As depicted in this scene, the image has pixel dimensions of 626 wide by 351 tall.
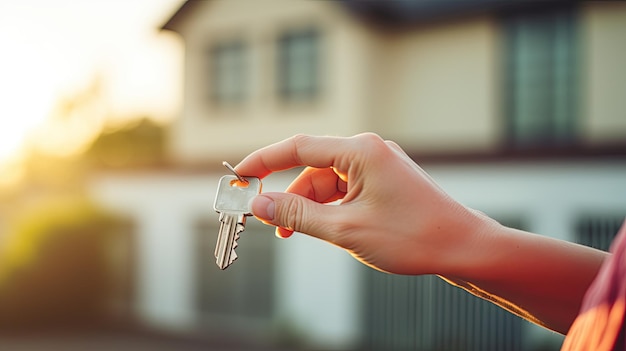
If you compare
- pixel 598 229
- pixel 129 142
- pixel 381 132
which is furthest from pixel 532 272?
pixel 129 142

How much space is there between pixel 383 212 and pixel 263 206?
0.25 metres

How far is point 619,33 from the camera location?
43.7 ft

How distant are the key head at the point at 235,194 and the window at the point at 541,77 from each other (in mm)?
12753

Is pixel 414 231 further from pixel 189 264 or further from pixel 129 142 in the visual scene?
pixel 129 142

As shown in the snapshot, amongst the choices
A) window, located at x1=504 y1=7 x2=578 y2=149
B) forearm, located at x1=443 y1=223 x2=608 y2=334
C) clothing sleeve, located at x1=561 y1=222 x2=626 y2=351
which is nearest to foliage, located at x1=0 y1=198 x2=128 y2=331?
window, located at x1=504 y1=7 x2=578 y2=149

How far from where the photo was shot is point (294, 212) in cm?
159

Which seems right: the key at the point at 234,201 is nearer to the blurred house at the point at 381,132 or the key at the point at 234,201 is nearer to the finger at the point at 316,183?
the finger at the point at 316,183

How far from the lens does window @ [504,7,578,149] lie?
1388 cm

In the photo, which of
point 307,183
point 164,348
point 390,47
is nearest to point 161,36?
point 390,47

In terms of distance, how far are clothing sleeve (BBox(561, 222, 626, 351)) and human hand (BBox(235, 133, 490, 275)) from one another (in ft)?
1.46

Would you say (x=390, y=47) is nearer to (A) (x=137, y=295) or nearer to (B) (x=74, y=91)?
(A) (x=137, y=295)

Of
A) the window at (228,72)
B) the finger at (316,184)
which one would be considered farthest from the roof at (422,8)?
the finger at (316,184)

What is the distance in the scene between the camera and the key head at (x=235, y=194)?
1674 mm

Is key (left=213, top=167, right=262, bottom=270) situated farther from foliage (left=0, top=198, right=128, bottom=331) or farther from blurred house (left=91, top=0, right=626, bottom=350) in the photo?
foliage (left=0, top=198, right=128, bottom=331)
